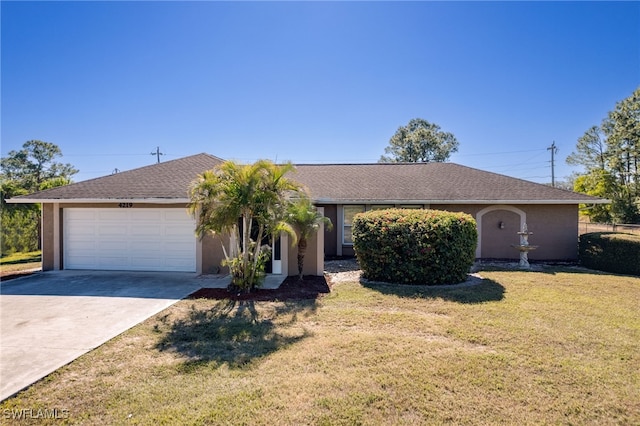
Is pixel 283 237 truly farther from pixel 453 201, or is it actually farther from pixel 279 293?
pixel 453 201

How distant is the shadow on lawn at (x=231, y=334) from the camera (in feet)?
15.9

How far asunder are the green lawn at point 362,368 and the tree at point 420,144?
109ft

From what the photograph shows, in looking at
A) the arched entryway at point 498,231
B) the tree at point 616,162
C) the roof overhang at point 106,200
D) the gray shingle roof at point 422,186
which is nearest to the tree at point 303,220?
the roof overhang at point 106,200

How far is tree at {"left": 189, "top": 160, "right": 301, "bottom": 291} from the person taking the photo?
7.98 m

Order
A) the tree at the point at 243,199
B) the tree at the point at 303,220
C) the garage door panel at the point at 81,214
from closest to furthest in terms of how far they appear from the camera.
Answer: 1. the tree at the point at 243,199
2. the tree at the point at 303,220
3. the garage door panel at the point at 81,214

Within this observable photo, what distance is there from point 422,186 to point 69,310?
1423cm

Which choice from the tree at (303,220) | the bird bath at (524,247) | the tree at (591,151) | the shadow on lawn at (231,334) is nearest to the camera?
the shadow on lawn at (231,334)

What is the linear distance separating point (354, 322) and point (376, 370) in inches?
80.2

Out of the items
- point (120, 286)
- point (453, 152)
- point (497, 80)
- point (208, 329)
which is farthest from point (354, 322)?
point (453, 152)

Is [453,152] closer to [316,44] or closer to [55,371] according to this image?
[316,44]

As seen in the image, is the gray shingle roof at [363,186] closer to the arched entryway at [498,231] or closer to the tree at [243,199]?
the arched entryway at [498,231]

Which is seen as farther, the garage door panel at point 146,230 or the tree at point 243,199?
the garage door panel at point 146,230

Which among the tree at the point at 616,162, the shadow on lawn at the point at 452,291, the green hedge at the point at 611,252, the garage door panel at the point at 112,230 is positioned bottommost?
the shadow on lawn at the point at 452,291

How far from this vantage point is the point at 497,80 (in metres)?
15.3
